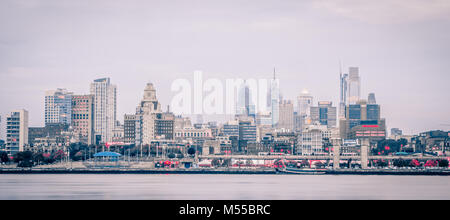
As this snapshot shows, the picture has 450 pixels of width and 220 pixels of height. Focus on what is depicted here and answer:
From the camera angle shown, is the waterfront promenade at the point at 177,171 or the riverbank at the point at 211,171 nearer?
the waterfront promenade at the point at 177,171

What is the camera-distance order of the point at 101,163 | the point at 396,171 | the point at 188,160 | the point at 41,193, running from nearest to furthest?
the point at 41,193
the point at 396,171
the point at 101,163
the point at 188,160

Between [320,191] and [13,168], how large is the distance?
89118mm

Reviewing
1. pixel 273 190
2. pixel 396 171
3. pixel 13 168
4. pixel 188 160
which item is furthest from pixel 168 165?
pixel 273 190

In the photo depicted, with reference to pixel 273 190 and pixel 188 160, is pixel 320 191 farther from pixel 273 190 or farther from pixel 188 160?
pixel 188 160

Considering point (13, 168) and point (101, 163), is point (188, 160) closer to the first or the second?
point (101, 163)

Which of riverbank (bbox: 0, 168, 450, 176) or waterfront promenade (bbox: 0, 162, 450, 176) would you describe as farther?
riverbank (bbox: 0, 168, 450, 176)

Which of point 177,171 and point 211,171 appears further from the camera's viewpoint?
point 177,171

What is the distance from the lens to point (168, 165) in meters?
196

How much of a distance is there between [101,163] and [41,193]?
286ft
